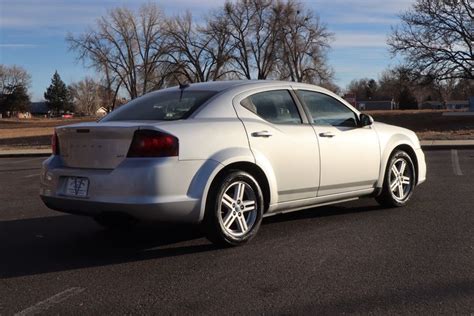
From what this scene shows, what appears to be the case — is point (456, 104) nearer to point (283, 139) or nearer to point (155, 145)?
point (283, 139)

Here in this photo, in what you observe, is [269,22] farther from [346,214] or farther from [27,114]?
[27,114]

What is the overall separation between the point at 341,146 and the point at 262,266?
2106 millimetres

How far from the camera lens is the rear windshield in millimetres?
5461

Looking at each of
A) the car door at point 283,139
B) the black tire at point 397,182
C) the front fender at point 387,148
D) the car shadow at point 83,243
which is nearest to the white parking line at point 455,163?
the black tire at point 397,182

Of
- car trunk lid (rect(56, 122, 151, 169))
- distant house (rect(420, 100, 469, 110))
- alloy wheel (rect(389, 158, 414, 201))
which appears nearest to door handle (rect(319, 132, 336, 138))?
alloy wheel (rect(389, 158, 414, 201))

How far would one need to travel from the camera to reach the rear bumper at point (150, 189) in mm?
4777

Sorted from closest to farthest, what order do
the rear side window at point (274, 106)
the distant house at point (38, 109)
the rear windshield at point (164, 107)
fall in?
the rear windshield at point (164, 107)
the rear side window at point (274, 106)
the distant house at point (38, 109)

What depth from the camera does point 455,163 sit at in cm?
1293

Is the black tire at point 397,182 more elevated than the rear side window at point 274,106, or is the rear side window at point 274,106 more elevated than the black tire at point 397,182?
the rear side window at point 274,106

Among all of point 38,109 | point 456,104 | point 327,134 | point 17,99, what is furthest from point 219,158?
point 38,109

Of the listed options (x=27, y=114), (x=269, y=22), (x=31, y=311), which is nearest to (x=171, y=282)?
(x=31, y=311)

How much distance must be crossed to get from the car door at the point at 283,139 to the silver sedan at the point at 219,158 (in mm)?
11

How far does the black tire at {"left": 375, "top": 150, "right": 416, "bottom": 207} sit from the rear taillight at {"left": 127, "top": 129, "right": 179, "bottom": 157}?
3.09 metres

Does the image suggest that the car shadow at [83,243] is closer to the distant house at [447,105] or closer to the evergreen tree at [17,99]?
the distant house at [447,105]
